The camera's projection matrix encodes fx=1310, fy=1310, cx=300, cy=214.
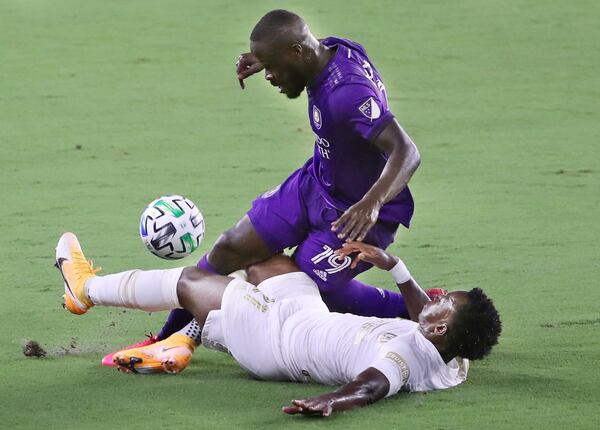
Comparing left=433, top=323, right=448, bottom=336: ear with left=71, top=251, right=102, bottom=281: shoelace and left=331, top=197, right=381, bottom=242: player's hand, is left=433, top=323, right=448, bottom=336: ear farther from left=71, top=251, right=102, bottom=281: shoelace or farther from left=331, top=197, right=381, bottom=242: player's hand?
left=71, top=251, right=102, bottom=281: shoelace

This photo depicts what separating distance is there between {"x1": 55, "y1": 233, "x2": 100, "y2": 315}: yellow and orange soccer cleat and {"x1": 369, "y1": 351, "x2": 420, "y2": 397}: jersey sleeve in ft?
5.68

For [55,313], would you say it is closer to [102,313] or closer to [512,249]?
[102,313]

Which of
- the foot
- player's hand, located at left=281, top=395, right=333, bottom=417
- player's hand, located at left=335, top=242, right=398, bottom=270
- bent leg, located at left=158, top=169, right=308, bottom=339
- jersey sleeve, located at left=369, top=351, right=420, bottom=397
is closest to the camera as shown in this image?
player's hand, located at left=281, top=395, right=333, bottom=417

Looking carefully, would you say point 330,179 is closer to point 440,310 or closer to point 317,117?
point 317,117

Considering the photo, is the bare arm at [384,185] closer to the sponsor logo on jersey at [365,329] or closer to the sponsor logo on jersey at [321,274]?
the sponsor logo on jersey at [365,329]

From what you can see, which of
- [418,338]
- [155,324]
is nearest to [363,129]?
[418,338]

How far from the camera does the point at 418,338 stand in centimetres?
565

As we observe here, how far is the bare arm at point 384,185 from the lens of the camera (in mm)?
5445

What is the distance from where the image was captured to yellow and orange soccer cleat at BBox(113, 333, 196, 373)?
6.05 metres

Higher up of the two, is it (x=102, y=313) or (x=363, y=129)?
(x=363, y=129)

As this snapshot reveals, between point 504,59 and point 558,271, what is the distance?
25.2ft

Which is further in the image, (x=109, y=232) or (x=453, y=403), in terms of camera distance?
(x=109, y=232)

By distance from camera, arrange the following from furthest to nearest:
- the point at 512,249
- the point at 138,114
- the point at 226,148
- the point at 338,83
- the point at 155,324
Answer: the point at 138,114 → the point at 226,148 → the point at 512,249 → the point at 155,324 → the point at 338,83

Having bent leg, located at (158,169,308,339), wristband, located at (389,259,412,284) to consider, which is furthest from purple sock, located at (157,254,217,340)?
wristband, located at (389,259,412,284)
